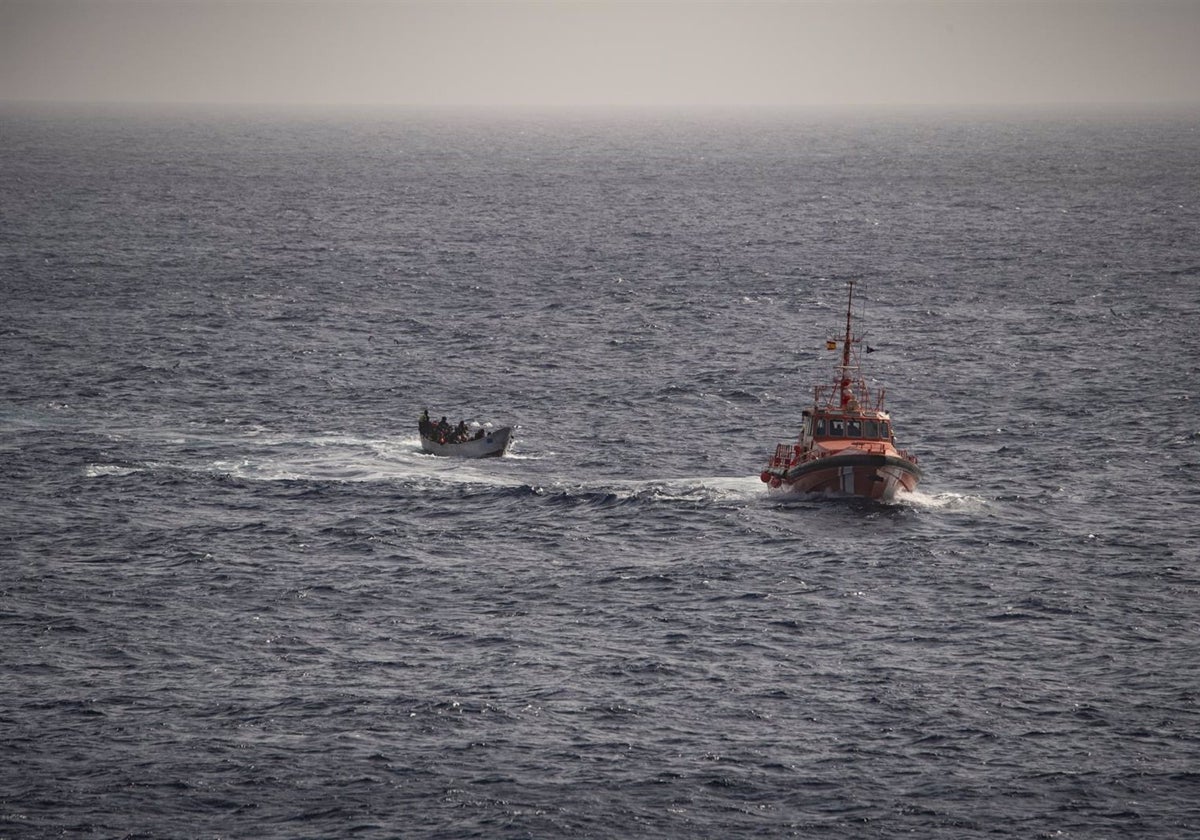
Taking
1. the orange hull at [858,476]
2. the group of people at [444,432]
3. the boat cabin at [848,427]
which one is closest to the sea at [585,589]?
the orange hull at [858,476]

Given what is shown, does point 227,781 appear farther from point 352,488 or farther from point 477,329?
point 477,329

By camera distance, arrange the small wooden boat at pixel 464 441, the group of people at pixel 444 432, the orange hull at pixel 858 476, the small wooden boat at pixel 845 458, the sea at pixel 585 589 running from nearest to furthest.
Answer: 1. the sea at pixel 585 589
2. the orange hull at pixel 858 476
3. the small wooden boat at pixel 845 458
4. the small wooden boat at pixel 464 441
5. the group of people at pixel 444 432

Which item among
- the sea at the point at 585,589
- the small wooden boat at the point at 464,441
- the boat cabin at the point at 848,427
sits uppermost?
the boat cabin at the point at 848,427

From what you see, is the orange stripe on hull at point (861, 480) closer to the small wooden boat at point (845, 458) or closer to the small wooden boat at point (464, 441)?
the small wooden boat at point (845, 458)

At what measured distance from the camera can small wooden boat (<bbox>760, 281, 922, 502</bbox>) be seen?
84938 mm

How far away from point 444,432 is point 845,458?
80.0 feet

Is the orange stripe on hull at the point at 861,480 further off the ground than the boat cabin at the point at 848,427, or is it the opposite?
the boat cabin at the point at 848,427

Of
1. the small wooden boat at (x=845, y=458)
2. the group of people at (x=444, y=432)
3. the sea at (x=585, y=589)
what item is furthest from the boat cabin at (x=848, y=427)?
the group of people at (x=444, y=432)

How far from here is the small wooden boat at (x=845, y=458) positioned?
84.9m

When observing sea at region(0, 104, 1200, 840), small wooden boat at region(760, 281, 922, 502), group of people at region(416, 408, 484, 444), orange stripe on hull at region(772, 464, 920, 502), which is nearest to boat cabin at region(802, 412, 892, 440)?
small wooden boat at region(760, 281, 922, 502)

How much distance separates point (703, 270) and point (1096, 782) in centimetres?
12690

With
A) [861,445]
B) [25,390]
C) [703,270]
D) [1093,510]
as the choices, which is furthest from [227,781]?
[703,270]

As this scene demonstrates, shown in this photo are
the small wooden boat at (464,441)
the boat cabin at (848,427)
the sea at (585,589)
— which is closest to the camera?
the sea at (585,589)

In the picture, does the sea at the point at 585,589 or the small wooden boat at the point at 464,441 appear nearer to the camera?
the sea at the point at 585,589
